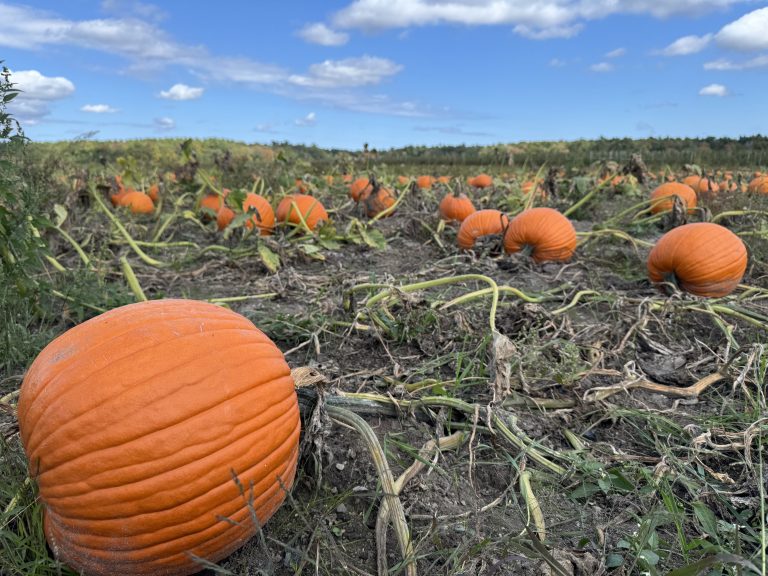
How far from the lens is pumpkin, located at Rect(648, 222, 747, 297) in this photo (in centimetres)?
379

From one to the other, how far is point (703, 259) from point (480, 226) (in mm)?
1756

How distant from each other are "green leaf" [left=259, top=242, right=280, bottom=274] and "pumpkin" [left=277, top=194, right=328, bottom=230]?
35.8 inches

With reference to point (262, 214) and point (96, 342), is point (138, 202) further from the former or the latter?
point (96, 342)

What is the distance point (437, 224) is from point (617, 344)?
10.8ft

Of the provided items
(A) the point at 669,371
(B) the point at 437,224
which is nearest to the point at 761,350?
(A) the point at 669,371

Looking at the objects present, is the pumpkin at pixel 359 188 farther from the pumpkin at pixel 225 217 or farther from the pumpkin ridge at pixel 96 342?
the pumpkin ridge at pixel 96 342

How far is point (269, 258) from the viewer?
15.2 ft

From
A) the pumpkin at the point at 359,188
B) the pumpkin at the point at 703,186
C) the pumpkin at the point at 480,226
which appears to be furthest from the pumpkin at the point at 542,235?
the pumpkin at the point at 703,186

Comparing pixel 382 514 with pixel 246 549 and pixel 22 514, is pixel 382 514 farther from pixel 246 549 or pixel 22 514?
pixel 22 514

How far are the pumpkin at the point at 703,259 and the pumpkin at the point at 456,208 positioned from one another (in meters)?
2.51

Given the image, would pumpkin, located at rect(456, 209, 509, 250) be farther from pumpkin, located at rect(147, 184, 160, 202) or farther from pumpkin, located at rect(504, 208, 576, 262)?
pumpkin, located at rect(147, 184, 160, 202)

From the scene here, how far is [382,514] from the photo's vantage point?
1.66 metres

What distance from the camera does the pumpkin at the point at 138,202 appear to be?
737cm

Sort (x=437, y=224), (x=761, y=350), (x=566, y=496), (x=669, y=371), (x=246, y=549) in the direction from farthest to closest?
(x=437, y=224) → (x=669, y=371) → (x=761, y=350) → (x=566, y=496) → (x=246, y=549)
